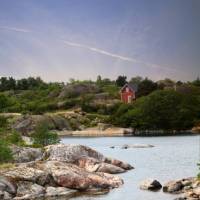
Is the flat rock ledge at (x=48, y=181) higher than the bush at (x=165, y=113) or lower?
lower

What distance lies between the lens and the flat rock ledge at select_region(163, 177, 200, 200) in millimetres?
40844

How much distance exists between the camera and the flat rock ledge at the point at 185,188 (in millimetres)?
40844

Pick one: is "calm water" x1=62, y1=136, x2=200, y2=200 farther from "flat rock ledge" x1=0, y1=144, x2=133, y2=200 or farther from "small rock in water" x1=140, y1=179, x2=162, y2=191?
"flat rock ledge" x1=0, y1=144, x2=133, y2=200

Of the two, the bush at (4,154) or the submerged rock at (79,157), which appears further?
the submerged rock at (79,157)

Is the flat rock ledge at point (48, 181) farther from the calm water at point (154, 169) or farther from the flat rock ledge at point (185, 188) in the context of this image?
the flat rock ledge at point (185, 188)

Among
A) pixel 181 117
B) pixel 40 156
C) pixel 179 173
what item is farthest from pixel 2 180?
pixel 181 117

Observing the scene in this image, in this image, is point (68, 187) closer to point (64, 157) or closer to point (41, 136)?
point (64, 157)

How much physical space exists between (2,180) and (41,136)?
29.8m

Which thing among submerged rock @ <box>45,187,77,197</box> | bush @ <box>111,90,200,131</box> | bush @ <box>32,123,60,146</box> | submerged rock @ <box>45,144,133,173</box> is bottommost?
submerged rock @ <box>45,187,77,197</box>

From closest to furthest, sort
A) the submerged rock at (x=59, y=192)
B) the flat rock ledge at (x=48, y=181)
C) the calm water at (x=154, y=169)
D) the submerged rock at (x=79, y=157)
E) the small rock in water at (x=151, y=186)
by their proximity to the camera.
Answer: the calm water at (x=154, y=169) → the flat rock ledge at (x=48, y=181) → the submerged rock at (x=59, y=192) → the small rock in water at (x=151, y=186) → the submerged rock at (x=79, y=157)

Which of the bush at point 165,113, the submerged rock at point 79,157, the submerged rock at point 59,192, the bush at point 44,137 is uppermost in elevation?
the bush at point 165,113

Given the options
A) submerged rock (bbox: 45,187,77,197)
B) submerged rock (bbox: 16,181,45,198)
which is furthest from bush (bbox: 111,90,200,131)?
submerged rock (bbox: 16,181,45,198)

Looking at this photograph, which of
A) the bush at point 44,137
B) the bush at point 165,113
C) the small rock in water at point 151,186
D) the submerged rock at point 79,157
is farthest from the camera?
the bush at point 165,113

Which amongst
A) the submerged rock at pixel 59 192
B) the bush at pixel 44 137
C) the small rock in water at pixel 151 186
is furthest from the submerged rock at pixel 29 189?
the bush at pixel 44 137
